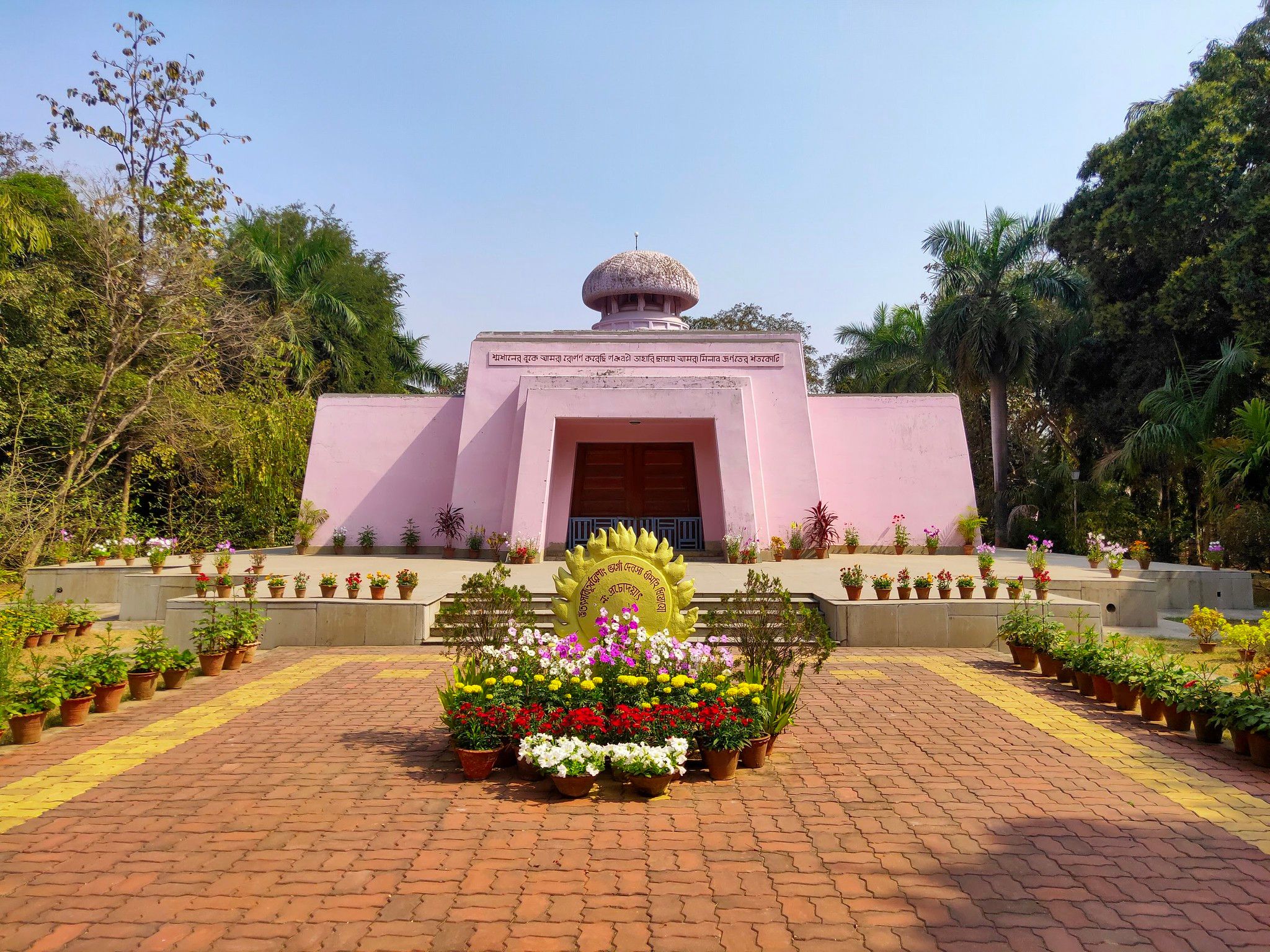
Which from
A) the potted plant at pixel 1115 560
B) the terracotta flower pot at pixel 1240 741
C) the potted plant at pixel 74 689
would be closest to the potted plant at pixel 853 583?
the potted plant at pixel 1115 560

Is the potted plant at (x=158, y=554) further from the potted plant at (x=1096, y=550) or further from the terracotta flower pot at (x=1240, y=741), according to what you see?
the potted plant at (x=1096, y=550)

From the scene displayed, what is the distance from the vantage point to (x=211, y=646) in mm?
8641

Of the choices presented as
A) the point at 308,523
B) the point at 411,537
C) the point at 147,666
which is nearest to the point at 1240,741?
the point at 147,666

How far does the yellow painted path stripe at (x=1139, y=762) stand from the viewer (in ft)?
15.5

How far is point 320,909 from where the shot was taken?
3.60m

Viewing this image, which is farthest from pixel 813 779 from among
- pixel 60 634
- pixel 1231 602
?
pixel 1231 602

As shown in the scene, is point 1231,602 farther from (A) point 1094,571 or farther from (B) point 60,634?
(B) point 60,634

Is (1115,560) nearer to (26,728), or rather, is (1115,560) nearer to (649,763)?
(649,763)

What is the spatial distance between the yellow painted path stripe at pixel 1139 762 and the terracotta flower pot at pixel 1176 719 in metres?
0.47

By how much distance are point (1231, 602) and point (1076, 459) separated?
41.8 ft

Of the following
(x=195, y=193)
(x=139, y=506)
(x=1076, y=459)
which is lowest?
(x=139, y=506)

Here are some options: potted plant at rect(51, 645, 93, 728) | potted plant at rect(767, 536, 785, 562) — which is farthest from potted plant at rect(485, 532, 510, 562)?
potted plant at rect(51, 645, 93, 728)

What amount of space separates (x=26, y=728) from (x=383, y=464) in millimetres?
12275

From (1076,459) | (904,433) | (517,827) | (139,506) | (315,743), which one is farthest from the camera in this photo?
(1076,459)
